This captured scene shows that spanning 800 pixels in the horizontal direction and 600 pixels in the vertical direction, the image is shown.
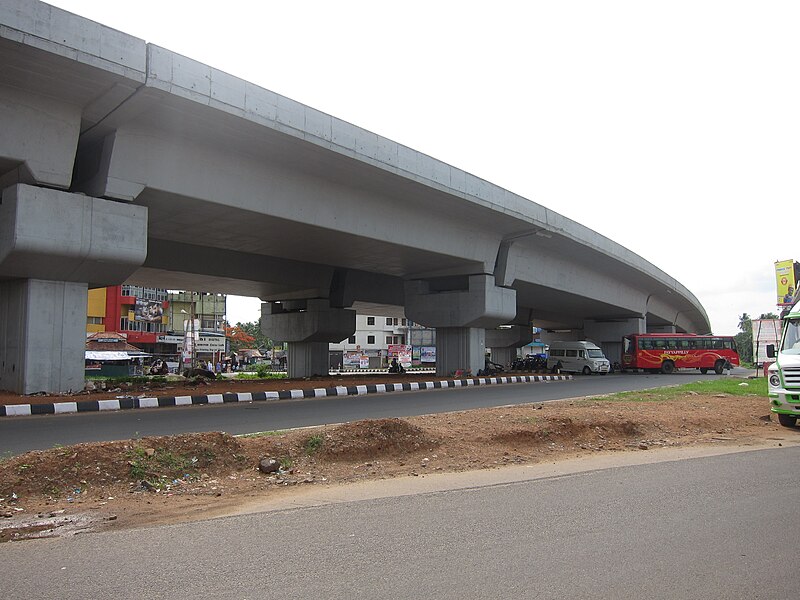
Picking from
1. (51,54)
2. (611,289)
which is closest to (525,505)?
(51,54)

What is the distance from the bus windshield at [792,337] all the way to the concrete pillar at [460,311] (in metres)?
15.3

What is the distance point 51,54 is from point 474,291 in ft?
63.1

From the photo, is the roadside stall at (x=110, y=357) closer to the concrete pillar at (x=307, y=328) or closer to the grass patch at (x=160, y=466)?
the concrete pillar at (x=307, y=328)

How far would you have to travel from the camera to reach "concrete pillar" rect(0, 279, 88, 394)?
14648 millimetres

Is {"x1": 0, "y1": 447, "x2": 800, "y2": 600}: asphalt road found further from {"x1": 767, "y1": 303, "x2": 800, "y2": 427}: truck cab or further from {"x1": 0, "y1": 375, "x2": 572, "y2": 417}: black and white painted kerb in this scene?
{"x1": 0, "y1": 375, "x2": 572, "y2": 417}: black and white painted kerb

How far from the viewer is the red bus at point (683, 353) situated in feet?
137

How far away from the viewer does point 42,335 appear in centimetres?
1476

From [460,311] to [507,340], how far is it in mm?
31779

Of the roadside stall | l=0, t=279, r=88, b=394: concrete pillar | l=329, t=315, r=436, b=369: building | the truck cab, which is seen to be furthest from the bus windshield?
l=329, t=315, r=436, b=369: building

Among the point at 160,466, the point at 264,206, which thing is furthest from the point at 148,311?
the point at 160,466

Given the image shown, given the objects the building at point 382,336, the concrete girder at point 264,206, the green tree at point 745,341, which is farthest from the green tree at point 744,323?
the concrete girder at point 264,206

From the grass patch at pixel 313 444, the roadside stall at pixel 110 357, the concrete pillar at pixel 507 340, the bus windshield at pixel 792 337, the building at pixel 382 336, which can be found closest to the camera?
the grass patch at pixel 313 444

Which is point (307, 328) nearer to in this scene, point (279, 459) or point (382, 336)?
point (279, 459)

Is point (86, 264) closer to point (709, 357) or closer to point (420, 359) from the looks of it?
point (709, 357)
